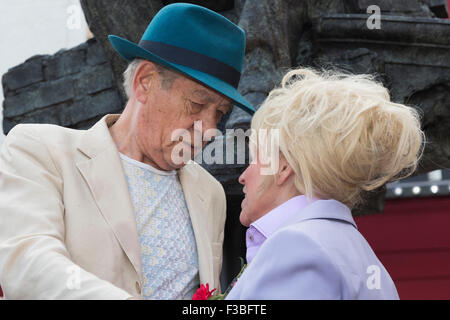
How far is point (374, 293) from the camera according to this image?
3.59 ft

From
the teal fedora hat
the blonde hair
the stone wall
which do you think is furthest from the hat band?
the stone wall

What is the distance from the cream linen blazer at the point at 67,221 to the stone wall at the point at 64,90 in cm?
106

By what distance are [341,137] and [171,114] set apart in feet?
1.87

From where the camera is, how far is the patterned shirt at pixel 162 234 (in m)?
1.52

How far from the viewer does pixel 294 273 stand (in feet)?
3.33

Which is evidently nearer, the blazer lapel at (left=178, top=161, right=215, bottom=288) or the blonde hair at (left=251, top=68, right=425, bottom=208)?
the blonde hair at (left=251, top=68, right=425, bottom=208)

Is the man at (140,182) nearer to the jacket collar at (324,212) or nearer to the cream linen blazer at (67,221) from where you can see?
the cream linen blazer at (67,221)

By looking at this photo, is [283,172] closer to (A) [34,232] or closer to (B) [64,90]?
(A) [34,232]

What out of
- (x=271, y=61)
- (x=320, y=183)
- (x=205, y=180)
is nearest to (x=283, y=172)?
(x=320, y=183)

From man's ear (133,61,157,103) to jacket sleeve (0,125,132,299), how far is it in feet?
0.99

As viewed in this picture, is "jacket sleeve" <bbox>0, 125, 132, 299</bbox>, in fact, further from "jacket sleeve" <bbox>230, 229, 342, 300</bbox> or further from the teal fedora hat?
the teal fedora hat

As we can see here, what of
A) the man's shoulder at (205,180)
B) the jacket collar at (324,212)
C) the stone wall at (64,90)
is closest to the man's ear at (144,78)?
the man's shoulder at (205,180)

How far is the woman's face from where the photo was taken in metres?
1.33
